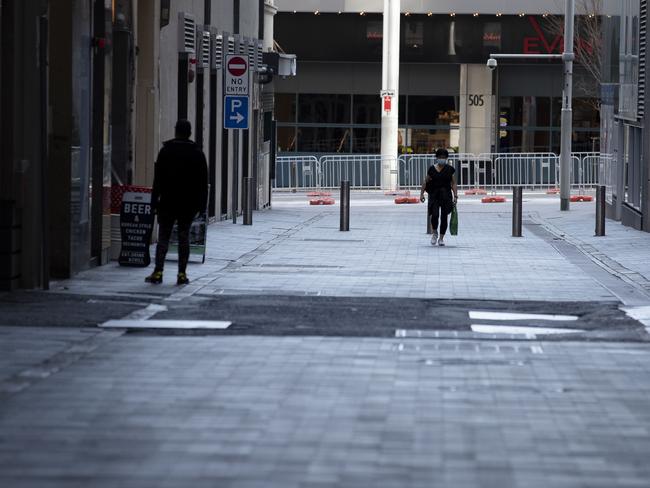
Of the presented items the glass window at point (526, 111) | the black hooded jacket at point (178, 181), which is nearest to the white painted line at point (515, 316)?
the black hooded jacket at point (178, 181)

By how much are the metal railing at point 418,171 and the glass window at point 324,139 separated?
→ 14.2 feet

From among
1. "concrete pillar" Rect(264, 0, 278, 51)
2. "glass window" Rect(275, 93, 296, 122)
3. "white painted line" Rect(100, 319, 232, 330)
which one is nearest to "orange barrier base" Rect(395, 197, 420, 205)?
"concrete pillar" Rect(264, 0, 278, 51)

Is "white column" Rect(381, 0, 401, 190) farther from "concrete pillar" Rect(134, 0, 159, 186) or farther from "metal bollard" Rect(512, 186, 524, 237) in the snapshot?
"concrete pillar" Rect(134, 0, 159, 186)

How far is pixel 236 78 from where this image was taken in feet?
86.7

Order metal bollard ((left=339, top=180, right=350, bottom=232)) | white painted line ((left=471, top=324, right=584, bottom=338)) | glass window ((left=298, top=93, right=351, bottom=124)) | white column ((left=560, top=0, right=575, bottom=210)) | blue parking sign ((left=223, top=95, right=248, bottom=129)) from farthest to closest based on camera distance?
glass window ((left=298, top=93, right=351, bottom=124))
white column ((left=560, top=0, right=575, bottom=210))
metal bollard ((left=339, top=180, right=350, bottom=232))
blue parking sign ((left=223, top=95, right=248, bottom=129))
white painted line ((left=471, top=324, right=584, bottom=338))

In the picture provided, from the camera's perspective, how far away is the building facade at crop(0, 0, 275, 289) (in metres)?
14.7

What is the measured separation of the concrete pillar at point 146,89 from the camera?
21.4 metres

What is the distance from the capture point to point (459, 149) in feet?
179

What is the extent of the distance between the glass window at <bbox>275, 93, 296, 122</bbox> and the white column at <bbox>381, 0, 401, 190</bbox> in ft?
18.5

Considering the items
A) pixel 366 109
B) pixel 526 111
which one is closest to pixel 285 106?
pixel 366 109

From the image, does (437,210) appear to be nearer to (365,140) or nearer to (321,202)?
(321,202)

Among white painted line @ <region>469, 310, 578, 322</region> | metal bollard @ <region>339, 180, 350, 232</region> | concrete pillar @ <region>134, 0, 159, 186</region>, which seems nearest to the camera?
white painted line @ <region>469, 310, 578, 322</region>

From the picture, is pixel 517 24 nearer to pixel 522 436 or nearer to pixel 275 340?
pixel 275 340

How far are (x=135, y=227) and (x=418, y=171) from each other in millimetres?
32272
